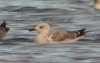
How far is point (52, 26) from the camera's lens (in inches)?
738

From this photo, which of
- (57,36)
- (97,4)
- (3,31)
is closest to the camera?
(57,36)

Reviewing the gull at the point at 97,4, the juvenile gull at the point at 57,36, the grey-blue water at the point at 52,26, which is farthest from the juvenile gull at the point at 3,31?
the gull at the point at 97,4

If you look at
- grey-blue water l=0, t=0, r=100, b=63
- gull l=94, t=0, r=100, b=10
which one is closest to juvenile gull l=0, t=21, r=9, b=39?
grey-blue water l=0, t=0, r=100, b=63

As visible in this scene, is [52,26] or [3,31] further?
[52,26]

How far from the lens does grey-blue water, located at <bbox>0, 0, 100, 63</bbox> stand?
45.8 feet

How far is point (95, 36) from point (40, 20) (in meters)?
3.18

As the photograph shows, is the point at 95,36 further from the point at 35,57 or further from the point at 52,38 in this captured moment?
the point at 35,57

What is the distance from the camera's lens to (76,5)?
2327 cm

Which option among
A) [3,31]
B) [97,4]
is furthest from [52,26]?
[97,4]

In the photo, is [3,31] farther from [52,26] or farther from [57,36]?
[52,26]

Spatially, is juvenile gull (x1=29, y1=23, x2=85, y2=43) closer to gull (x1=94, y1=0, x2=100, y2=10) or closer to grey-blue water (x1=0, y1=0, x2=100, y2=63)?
grey-blue water (x1=0, y1=0, x2=100, y2=63)

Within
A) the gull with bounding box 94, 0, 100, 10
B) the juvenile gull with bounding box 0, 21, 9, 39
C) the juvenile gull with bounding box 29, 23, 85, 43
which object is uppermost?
the gull with bounding box 94, 0, 100, 10

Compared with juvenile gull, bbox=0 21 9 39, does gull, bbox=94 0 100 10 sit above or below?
above

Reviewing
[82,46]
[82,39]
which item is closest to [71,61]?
[82,46]
